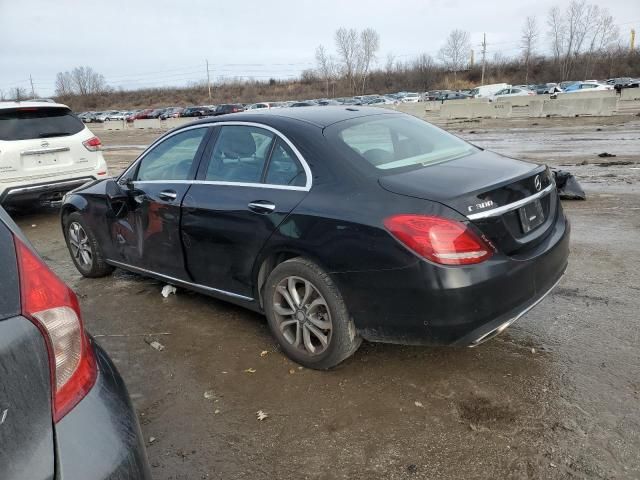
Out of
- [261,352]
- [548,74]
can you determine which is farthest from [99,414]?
[548,74]

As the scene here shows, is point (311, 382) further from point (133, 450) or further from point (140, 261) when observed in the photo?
point (140, 261)

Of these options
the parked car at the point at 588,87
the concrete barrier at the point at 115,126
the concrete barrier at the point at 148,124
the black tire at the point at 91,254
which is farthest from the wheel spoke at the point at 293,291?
the concrete barrier at the point at 115,126

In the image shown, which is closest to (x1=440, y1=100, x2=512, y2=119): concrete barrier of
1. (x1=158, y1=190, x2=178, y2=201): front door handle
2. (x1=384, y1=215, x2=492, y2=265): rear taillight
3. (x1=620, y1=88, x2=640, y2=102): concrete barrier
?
(x1=620, y1=88, x2=640, y2=102): concrete barrier

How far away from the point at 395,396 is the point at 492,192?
52.1 inches

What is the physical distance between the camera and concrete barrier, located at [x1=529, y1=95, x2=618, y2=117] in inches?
1029

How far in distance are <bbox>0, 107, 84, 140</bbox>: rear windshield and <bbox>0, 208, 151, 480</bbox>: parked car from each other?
281 inches

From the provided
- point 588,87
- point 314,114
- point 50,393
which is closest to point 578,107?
point 588,87

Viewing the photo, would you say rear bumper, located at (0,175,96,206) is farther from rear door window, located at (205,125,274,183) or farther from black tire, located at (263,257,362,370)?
black tire, located at (263,257,362,370)

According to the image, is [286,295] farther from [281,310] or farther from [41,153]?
[41,153]

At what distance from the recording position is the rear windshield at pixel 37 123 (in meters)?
7.76

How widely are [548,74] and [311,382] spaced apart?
99.7 metres

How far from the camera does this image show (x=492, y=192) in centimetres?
295

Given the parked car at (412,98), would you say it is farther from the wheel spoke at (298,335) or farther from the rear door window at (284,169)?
the wheel spoke at (298,335)

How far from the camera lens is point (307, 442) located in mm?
2795
